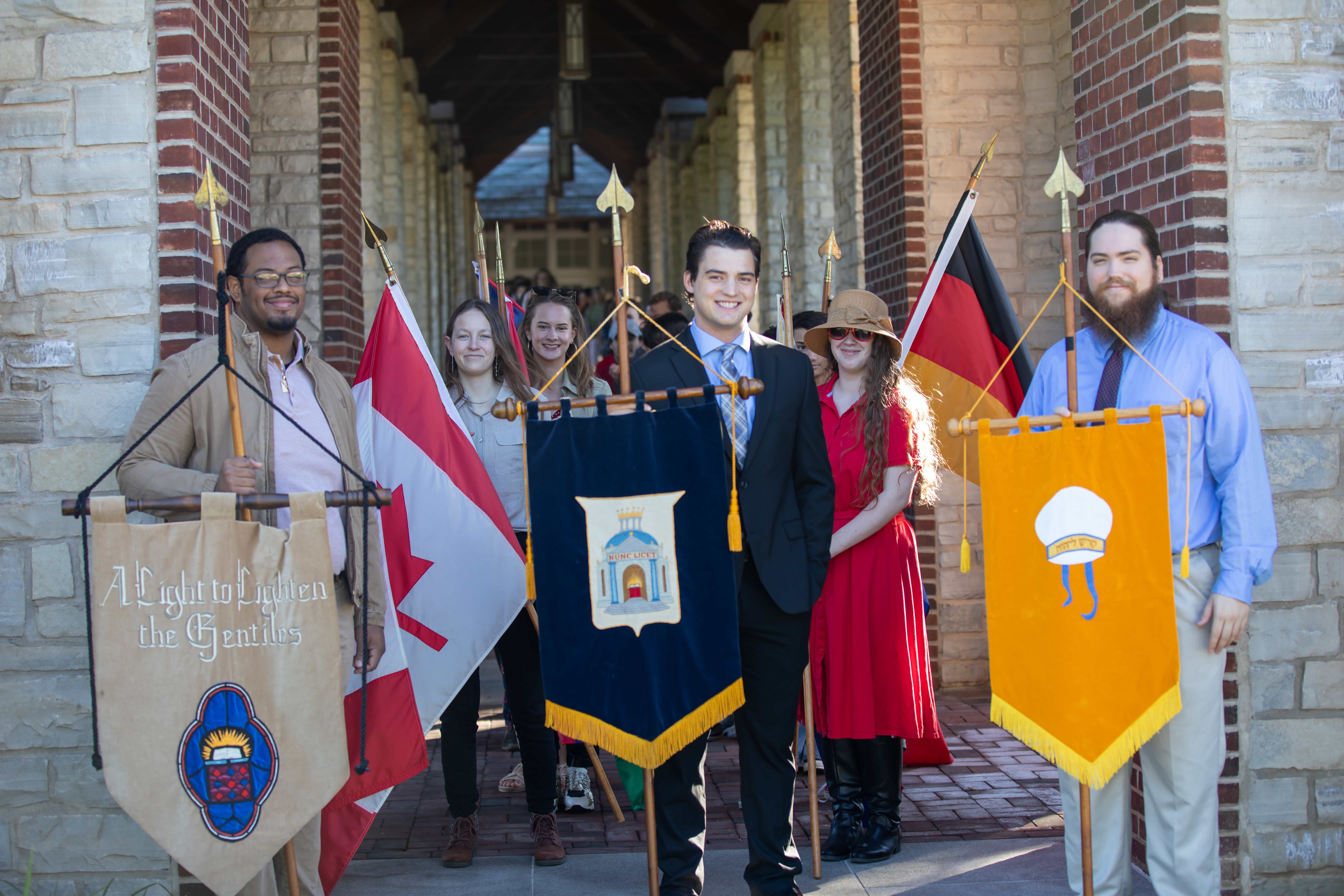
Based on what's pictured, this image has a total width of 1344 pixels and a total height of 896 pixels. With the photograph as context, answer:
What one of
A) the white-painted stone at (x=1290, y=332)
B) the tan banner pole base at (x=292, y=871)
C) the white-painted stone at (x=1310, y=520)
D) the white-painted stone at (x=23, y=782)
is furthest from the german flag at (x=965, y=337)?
the white-painted stone at (x=23, y=782)

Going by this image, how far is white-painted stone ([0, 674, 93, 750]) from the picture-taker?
11.4 ft

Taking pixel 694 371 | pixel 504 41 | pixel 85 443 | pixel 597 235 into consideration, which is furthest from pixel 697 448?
pixel 597 235

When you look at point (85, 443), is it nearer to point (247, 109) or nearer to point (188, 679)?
point (188, 679)

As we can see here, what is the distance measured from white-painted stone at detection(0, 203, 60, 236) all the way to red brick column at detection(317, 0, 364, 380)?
2806 millimetres

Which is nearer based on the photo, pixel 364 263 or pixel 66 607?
pixel 66 607

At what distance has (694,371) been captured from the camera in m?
3.33

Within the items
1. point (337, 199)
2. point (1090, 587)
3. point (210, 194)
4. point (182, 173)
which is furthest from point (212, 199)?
point (337, 199)

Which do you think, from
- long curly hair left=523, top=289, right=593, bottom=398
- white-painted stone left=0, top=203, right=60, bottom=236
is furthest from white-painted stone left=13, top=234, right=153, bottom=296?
long curly hair left=523, top=289, right=593, bottom=398

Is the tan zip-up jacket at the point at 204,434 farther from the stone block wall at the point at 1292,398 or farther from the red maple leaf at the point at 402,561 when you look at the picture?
the stone block wall at the point at 1292,398

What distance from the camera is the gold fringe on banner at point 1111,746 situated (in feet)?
9.71

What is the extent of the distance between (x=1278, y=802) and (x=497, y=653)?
2602mm

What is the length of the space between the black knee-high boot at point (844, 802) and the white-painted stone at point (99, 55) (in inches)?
121

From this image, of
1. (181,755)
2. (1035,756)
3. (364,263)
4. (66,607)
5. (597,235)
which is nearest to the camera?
(181,755)

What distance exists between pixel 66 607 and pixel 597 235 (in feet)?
89.1
